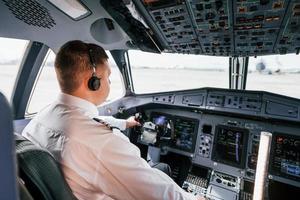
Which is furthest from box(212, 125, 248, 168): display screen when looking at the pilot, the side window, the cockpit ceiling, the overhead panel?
the pilot

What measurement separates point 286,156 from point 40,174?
99.7 inches

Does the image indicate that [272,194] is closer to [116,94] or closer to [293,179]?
[293,179]

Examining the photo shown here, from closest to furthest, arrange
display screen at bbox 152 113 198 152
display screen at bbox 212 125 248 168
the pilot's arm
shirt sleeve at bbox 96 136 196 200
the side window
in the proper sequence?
shirt sleeve at bbox 96 136 196 200, the pilot's arm, display screen at bbox 212 125 248 168, the side window, display screen at bbox 152 113 198 152

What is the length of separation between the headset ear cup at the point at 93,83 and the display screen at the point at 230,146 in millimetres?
2089

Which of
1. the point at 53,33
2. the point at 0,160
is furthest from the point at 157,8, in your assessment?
the point at 0,160

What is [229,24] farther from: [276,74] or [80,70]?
[276,74]

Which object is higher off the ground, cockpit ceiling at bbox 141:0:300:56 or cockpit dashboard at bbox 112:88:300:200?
cockpit ceiling at bbox 141:0:300:56

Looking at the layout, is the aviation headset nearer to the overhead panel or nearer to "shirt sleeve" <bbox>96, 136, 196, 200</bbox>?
"shirt sleeve" <bbox>96, 136, 196, 200</bbox>

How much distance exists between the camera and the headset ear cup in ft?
4.18

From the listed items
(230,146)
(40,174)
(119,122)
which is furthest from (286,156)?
(40,174)

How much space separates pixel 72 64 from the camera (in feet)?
4.06

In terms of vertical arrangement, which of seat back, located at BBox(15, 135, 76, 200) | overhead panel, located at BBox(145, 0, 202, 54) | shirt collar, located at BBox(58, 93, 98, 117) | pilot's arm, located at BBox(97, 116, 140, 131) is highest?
overhead panel, located at BBox(145, 0, 202, 54)

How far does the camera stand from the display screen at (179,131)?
318 centimetres

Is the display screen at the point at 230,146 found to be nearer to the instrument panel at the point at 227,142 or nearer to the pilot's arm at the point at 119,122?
the instrument panel at the point at 227,142
